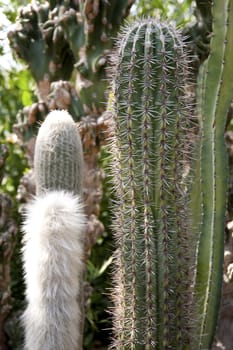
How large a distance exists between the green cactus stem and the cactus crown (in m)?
0.44

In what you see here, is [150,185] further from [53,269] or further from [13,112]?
[13,112]

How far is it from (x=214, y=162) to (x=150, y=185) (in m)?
0.25

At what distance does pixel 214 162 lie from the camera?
7.44 feet

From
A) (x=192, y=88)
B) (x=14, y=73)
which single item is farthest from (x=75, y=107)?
(x=14, y=73)

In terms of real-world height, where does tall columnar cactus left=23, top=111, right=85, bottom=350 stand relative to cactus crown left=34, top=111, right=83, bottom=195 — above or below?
below

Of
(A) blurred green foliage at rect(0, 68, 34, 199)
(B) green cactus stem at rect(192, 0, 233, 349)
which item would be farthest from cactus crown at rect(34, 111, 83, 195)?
(A) blurred green foliage at rect(0, 68, 34, 199)

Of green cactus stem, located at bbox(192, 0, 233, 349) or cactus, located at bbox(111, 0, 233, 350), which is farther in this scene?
green cactus stem, located at bbox(192, 0, 233, 349)

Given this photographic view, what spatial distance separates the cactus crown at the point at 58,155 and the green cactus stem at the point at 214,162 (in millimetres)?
443

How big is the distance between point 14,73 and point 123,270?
226cm

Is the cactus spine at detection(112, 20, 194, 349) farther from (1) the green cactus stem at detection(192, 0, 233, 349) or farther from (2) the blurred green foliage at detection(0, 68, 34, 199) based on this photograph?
Result: (2) the blurred green foliage at detection(0, 68, 34, 199)

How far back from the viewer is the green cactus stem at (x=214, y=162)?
89.0 inches

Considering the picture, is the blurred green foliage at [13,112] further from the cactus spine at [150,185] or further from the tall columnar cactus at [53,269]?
the cactus spine at [150,185]

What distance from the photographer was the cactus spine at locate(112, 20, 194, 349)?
84.7 inches

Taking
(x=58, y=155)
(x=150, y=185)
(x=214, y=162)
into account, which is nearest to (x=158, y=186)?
(x=150, y=185)
